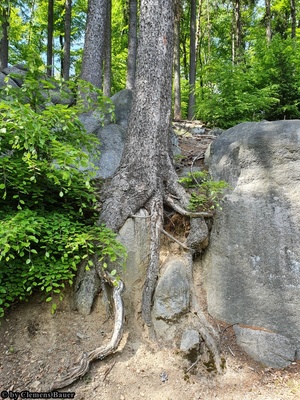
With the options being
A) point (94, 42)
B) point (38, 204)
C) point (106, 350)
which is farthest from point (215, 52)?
point (106, 350)

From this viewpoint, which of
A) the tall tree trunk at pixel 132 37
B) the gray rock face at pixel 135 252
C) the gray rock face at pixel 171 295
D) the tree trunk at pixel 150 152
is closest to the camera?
the gray rock face at pixel 171 295

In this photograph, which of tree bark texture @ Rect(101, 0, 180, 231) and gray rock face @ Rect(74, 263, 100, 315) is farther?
tree bark texture @ Rect(101, 0, 180, 231)

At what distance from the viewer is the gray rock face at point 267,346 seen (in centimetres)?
315

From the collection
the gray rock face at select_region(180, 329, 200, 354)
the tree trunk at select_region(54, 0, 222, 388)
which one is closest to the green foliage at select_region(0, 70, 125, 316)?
the tree trunk at select_region(54, 0, 222, 388)

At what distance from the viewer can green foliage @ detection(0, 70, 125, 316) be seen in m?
2.56

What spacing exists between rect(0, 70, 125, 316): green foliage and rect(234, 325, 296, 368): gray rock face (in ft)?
6.00

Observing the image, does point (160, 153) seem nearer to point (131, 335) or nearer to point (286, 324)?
point (131, 335)

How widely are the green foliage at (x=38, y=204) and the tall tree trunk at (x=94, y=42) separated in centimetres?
370

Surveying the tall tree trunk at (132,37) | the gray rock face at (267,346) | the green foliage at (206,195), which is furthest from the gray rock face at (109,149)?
the tall tree trunk at (132,37)

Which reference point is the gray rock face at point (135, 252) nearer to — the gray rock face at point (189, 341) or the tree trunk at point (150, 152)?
the tree trunk at point (150, 152)

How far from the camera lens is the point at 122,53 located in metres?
15.1

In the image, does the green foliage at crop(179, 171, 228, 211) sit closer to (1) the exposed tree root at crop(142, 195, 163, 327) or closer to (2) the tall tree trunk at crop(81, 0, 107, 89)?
(1) the exposed tree root at crop(142, 195, 163, 327)

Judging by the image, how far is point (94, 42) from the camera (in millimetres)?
6637

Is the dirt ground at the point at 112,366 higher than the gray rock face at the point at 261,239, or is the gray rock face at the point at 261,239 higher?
the gray rock face at the point at 261,239
